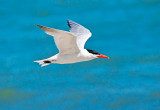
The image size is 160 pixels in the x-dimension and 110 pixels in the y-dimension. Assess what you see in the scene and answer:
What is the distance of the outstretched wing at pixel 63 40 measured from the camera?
9.85 meters

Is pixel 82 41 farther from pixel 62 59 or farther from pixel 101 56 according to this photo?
pixel 62 59

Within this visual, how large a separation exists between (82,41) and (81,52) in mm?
1460

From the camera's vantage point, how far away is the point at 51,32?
9.90 m

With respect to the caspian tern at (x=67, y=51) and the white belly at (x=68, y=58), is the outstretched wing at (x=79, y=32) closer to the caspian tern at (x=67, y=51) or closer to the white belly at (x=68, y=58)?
the caspian tern at (x=67, y=51)

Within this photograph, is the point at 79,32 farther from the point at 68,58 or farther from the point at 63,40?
the point at 63,40

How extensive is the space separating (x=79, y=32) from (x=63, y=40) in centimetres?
284

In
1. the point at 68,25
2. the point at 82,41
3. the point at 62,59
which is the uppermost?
the point at 68,25

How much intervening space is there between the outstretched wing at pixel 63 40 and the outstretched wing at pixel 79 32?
161 cm

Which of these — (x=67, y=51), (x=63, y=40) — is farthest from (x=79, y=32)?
(x=63, y=40)

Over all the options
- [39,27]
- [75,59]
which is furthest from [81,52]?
[39,27]

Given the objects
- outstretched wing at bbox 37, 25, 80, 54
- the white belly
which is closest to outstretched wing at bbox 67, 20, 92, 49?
the white belly

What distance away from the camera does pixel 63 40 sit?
34.3 ft

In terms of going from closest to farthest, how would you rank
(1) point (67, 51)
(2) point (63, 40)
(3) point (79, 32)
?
(2) point (63, 40) < (1) point (67, 51) < (3) point (79, 32)

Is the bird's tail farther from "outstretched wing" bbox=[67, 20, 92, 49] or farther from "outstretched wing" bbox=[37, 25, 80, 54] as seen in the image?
"outstretched wing" bbox=[67, 20, 92, 49]
